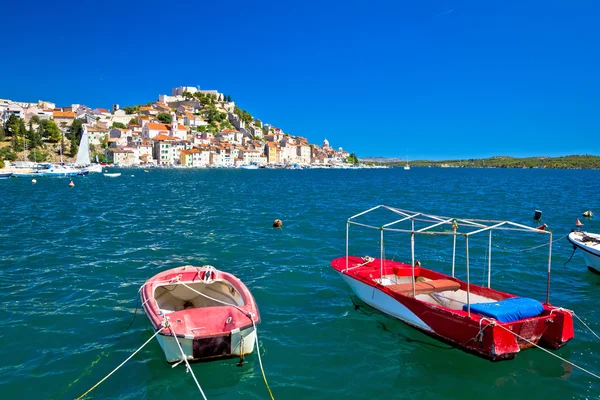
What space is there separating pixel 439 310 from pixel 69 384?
795cm

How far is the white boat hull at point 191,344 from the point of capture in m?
8.19

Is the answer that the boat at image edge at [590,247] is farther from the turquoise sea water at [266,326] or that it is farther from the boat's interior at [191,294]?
the boat's interior at [191,294]

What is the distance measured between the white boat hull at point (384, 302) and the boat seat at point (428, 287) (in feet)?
1.14

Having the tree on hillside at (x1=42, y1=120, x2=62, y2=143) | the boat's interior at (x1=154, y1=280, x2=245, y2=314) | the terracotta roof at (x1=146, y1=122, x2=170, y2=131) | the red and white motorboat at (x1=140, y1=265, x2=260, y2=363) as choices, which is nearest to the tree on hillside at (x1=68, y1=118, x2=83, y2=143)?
the tree on hillside at (x1=42, y1=120, x2=62, y2=143)

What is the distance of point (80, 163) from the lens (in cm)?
9500

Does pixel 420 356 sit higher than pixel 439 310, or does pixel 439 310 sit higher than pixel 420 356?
pixel 439 310

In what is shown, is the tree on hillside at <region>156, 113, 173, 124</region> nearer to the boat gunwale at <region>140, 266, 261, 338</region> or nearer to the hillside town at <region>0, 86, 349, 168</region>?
the hillside town at <region>0, 86, 349, 168</region>

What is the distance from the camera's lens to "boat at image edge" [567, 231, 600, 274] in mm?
15266

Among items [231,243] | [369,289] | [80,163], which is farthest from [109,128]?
[369,289]

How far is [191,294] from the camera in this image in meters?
11.3

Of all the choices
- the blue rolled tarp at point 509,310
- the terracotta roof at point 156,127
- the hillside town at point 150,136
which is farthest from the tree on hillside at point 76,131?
the blue rolled tarp at point 509,310

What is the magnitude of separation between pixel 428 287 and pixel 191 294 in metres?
6.47

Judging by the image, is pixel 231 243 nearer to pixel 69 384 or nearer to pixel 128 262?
pixel 128 262

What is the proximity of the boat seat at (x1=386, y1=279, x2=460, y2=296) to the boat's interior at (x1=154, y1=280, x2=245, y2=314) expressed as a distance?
4432 millimetres
